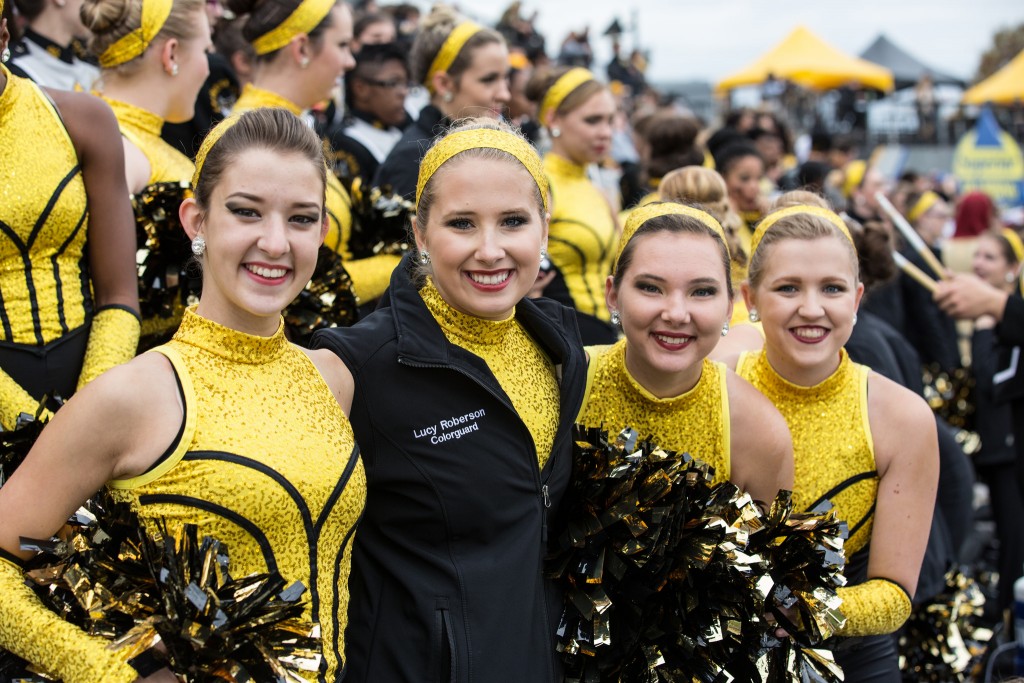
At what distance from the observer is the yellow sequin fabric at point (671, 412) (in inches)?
108

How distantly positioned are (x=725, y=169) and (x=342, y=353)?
13.0 feet

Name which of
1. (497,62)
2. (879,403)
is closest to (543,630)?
(879,403)

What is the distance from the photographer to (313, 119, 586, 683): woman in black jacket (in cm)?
223

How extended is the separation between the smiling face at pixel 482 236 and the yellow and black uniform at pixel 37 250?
2.96 feet

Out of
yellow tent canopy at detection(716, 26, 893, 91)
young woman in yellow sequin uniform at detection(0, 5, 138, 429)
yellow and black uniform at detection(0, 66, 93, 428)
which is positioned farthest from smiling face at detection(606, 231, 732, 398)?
yellow tent canopy at detection(716, 26, 893, 91)

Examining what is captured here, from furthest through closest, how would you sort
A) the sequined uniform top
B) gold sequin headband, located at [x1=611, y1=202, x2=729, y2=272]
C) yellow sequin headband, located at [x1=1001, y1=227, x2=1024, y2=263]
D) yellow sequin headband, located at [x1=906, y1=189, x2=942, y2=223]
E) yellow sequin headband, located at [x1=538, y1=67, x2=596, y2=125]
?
1. yellow sequin headband, located at [x1=906, y1=189, x2=942, y2=223]
2. yellow sequin headband, located at [x1=1001, y1=227, x2=1024, y2=263]
3. yellow sequin headband, located at [x1=538, y1=67, x2=596, y2=125]
4. the sequined uniform top
5. gold sequin headband, located at [x1=611, y1=202, x2=729, y2=272]

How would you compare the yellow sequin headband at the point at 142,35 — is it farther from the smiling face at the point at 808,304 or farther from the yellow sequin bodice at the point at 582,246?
the smiling face at the point at 808,304

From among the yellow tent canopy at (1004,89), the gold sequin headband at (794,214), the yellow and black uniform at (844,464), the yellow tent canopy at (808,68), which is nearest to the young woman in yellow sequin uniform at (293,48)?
the gold sequin headband at (794,214)

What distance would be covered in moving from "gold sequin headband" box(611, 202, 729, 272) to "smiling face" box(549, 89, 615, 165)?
2.07 metres

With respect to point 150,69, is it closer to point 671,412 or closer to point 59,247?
point 59,247

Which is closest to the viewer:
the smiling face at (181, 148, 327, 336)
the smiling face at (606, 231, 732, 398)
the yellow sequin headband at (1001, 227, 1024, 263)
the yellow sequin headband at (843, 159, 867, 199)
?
the smiling face at (181, 148, 327, 336)

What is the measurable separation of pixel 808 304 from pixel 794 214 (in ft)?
1.05

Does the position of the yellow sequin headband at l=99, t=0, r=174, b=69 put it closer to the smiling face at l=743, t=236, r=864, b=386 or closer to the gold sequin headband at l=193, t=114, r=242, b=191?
the gold sequin headband at l=193, t=114, r=242, b=191

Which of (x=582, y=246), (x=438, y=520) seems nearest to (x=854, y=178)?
(x=582, y=246)
